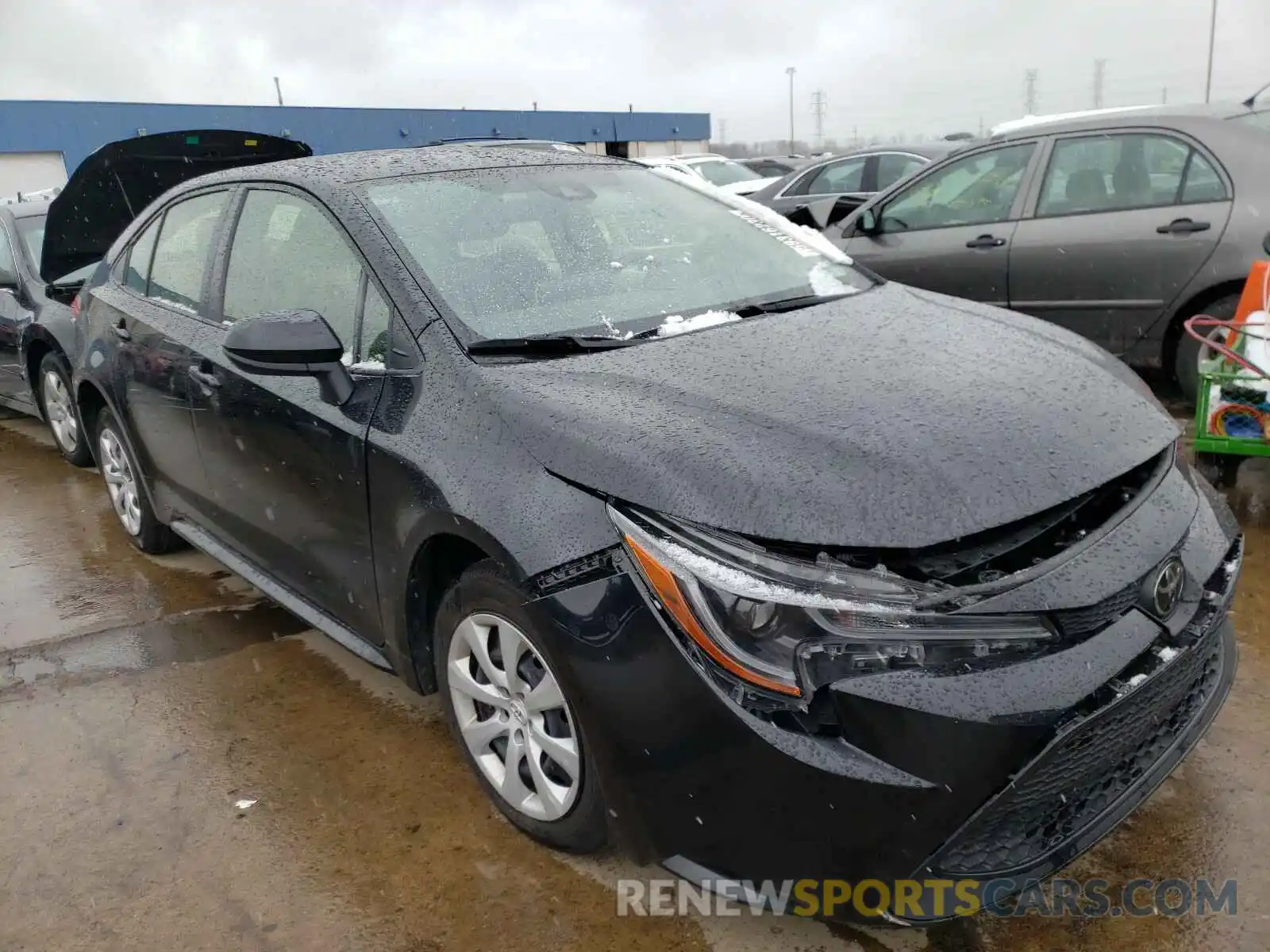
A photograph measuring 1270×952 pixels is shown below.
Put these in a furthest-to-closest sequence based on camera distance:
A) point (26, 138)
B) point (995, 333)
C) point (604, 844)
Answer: point (26, 138) → point (995, 333) → point (604, 844)

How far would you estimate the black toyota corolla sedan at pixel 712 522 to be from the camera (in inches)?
68.9

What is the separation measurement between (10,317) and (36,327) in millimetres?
523

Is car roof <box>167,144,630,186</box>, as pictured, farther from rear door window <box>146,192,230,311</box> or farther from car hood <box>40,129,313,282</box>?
car hood <box>40,129,313,282</box>

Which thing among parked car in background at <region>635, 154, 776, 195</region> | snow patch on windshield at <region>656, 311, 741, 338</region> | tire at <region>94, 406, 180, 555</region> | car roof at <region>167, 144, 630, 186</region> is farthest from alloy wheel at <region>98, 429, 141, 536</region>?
parked car in background at <region>635, 154, 776, 195</region>

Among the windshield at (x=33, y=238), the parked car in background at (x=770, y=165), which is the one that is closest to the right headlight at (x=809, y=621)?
the windshield at (x=33, y=238)

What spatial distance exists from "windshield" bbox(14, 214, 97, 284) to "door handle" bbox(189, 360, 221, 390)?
3358 millimetres

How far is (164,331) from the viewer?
373 centimetres

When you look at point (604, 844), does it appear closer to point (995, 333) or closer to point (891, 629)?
point (891, 629)

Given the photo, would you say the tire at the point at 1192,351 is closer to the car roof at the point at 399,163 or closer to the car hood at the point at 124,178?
the car roof at the point at 399,163

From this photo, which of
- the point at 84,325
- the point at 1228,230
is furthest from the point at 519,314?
the point at 1228,230

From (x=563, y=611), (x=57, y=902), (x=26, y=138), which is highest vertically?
(x=26, y=138)

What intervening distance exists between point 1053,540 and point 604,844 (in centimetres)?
120

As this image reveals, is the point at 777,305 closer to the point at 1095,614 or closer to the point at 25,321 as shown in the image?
the point at 1095,614

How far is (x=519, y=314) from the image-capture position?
2.60m
